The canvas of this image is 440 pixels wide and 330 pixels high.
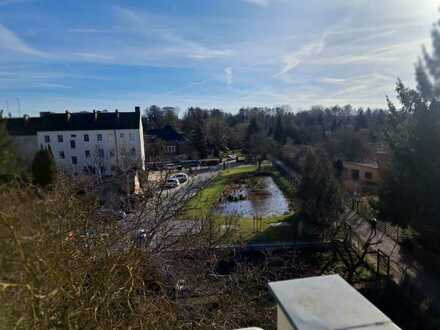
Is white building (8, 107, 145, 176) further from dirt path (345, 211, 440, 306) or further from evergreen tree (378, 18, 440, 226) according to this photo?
evergreen tree (378, 18, 440, 226)

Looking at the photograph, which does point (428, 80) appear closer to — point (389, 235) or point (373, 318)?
point (389, 235)

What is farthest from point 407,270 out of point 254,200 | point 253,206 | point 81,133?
point 81,133

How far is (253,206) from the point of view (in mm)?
19969

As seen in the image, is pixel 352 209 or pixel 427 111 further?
pixel 352 209

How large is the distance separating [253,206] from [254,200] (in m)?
1.59

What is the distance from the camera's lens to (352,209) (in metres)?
15.8

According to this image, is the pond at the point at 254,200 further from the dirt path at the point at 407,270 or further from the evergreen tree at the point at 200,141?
the evergreen tree at the point at 200,141

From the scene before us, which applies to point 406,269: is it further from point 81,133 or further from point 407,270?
point 81,133

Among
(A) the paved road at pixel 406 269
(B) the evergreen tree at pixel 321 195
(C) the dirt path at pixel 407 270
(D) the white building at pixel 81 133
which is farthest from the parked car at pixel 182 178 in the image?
(D) the white building at pixel 81 133

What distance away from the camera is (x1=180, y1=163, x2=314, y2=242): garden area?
8391 millimetres

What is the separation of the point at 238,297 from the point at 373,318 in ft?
11.5

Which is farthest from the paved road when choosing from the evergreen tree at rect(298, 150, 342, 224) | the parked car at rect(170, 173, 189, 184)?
the parked car at rect(170, 173, 189, 184)

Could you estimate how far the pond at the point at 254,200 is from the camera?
58.9ft

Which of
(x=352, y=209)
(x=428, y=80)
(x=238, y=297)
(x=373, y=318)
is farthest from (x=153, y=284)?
(x=352, y=209)
